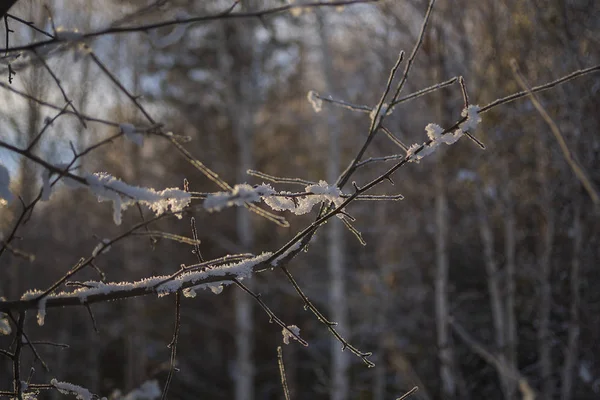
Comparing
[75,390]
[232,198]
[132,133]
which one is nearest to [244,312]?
[75,390]

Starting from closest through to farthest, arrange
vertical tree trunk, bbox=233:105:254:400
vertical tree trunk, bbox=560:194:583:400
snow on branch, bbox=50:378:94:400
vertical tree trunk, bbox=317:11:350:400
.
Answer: snow on branch, bbox=50:378:94:400, vertical tree trunk, bbox=560:194:583:400, vertical tree trunk, bbox=317:11:350:400, vertical tree trunk, bbox=233:105:254:400

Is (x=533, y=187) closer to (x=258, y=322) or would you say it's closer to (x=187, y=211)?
(x=187, y=211)

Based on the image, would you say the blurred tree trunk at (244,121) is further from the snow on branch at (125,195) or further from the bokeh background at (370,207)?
the snow on branch at (125,195)

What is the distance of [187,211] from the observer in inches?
45.5

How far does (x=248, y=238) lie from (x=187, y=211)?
7.79m

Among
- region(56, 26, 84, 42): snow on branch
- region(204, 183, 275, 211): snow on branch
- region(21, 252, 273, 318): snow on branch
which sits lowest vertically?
region(21, 252, 273, 318): snow on branch

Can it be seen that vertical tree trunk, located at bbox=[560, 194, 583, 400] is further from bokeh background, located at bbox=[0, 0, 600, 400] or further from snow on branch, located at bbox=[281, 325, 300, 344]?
snow on branch, located at bbox=[281, 325, 300, 344]

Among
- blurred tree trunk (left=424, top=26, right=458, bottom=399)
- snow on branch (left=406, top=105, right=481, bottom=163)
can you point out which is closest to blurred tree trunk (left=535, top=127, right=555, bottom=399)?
blurred tree trunk (left=424, top=26, right=458, bottom=399)

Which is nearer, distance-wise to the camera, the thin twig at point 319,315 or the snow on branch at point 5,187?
the snow on branch at point 5,187

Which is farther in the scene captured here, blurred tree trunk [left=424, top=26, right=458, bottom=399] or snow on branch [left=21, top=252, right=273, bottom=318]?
blurred tree trunk [left=424, top=26, right=458, bottom=399]

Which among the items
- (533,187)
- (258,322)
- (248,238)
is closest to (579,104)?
(533,187)

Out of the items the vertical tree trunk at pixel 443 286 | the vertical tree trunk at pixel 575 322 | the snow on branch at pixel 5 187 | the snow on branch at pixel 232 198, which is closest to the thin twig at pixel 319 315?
the snow on branch at pixel 232 198

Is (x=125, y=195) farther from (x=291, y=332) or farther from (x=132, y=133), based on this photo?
(x=291, y=332)

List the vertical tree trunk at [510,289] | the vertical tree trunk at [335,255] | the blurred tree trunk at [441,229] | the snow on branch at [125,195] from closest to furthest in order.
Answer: the snow on branch at [125,195], the vertical tree trunk at [510,289], the blurred tree trunk at [441,229], the vertical tree trunk at [335,255]
